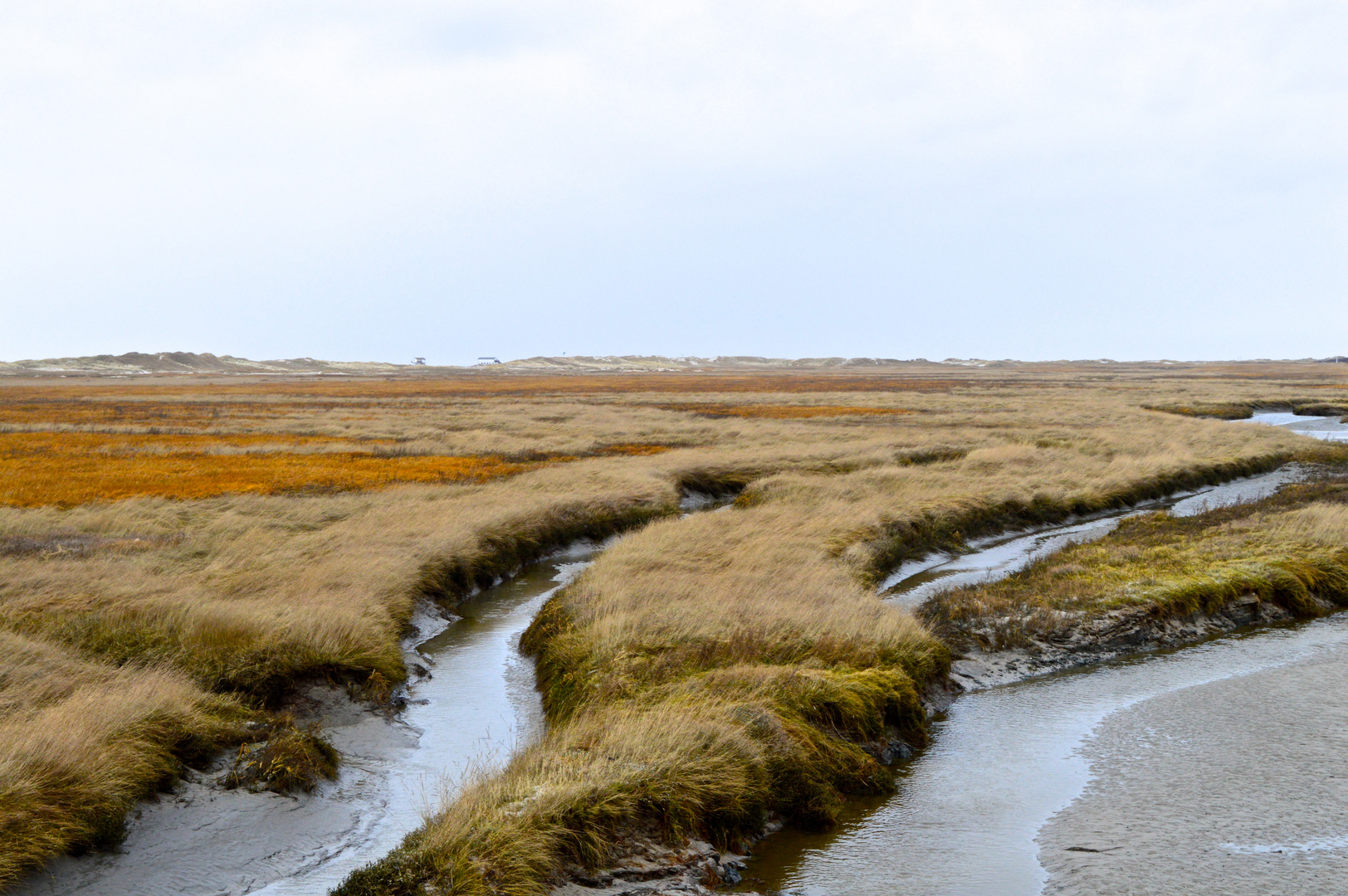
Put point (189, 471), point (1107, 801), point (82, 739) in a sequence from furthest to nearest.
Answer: point (189, 471) → point (1107, 801) → point (82, 739)

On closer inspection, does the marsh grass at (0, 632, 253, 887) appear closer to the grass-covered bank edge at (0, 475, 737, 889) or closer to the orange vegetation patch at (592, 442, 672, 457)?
the grass-covered bank edge at (0, 475, 737, 889)

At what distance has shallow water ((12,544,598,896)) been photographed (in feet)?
28.6

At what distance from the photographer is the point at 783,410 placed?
67.1 meters

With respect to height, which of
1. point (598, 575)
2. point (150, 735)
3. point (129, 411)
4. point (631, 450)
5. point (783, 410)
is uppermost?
point (129, 411)

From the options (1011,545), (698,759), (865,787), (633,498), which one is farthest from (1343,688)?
(633,498)

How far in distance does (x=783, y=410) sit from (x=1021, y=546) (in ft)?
136

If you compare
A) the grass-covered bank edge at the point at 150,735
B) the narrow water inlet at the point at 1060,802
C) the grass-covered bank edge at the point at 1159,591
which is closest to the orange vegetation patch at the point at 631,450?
the grass-covered bank edge at the point at 1159,591

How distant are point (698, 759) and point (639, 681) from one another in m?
3.19

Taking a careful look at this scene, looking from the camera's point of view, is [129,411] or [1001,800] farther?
[129,411]

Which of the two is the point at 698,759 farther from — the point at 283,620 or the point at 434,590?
the point at 434,590

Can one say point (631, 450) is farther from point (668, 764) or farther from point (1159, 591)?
point (668, 764)

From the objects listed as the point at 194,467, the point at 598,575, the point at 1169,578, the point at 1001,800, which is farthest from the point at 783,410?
the point at 1001,800

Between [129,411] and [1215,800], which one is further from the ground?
[129,411]

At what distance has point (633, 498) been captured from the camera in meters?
29.0
